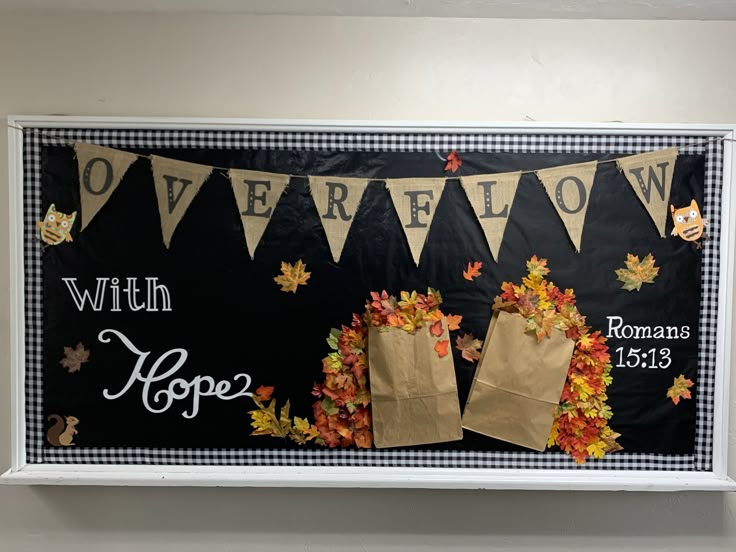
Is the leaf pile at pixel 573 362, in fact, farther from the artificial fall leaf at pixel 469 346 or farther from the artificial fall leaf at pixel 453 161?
the artificial fall leaf at pixel 453 161

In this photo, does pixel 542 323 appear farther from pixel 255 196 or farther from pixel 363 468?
pixel 255 196

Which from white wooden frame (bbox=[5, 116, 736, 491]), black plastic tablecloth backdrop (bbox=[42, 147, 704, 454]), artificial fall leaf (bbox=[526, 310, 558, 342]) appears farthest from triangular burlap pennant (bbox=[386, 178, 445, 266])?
artificial fall leaf (bbox=[526, 310, 558, 342])

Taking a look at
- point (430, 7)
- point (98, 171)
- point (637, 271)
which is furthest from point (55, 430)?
point (637, 271)

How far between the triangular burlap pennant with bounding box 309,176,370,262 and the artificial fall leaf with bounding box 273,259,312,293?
110 millimetres

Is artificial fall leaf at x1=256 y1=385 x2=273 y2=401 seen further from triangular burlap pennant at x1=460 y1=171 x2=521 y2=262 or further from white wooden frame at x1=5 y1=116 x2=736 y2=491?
triangular burlap pennant at x1=460 y1=171 x2=521 y2=262

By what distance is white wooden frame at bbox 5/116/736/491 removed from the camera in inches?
63.2

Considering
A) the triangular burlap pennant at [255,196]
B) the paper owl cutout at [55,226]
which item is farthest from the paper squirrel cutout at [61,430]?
the triangular burlap pennant at [255,196]

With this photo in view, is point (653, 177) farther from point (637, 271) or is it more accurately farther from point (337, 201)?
point (337, 201)

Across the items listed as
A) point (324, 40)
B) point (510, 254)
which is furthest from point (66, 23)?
point (510, 254)

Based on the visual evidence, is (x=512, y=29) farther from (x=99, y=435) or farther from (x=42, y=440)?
(x=42, y=440)

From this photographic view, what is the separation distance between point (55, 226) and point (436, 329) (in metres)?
1.12

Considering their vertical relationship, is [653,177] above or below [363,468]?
above

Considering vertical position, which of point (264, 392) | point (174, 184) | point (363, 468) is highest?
point (174, 184)

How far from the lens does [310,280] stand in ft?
5.40
